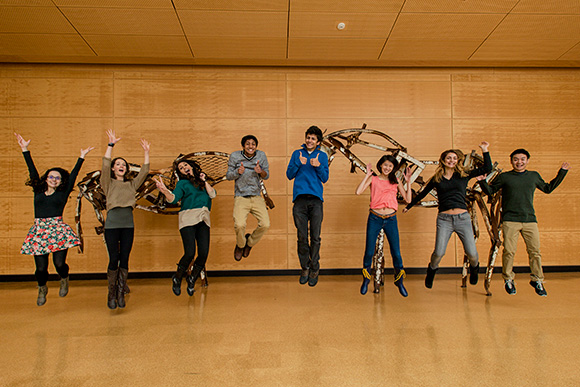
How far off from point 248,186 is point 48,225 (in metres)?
2.17

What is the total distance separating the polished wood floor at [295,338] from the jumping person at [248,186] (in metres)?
0.78

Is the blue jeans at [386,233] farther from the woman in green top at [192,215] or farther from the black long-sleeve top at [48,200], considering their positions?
the black long-sleeve top at [48,200]

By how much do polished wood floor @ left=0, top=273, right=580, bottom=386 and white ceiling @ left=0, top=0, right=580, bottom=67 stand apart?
128 inches

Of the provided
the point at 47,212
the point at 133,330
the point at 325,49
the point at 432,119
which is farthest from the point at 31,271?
the point at 432,119

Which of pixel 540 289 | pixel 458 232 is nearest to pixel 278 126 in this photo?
pixel 458 232

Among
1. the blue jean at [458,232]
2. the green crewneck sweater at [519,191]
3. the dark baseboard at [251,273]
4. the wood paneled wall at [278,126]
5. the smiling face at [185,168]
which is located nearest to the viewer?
the blue jean at [458,232]

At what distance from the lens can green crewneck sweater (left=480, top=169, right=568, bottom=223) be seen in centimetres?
436

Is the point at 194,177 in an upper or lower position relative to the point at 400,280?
upper

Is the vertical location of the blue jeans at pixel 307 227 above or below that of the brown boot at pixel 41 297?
above

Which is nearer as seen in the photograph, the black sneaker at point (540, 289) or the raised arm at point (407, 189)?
the black sneaker at point (540, 289)

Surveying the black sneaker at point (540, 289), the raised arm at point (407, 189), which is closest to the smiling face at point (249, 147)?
the raised arm at point (407, 189)

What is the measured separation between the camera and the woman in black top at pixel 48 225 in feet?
13.5

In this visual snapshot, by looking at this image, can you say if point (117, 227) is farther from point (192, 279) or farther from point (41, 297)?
point (41, 297)

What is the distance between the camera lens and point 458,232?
430 centimetres
